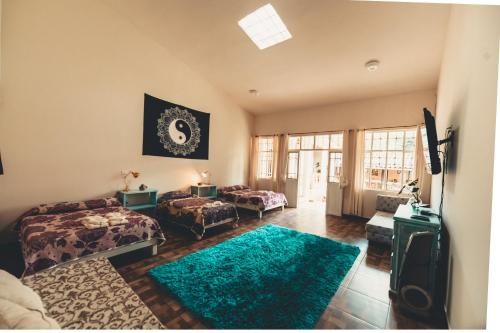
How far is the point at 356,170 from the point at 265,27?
3.74 meters

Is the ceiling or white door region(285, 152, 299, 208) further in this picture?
white door region(285, 152, 299, 208)

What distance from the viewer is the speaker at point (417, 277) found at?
1.71 meters

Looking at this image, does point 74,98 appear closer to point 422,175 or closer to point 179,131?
point 179,131

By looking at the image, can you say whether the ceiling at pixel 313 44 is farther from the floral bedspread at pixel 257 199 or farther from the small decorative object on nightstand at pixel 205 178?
the floral bedspread at pixel 257 199

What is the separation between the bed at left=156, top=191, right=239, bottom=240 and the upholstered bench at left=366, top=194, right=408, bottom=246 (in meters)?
2.40

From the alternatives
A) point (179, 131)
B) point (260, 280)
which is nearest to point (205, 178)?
point (179, 131)

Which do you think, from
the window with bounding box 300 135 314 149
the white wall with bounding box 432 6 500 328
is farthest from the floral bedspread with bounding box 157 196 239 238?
the window with bounding box 300 135 314 149

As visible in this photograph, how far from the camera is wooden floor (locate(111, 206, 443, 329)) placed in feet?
5.31

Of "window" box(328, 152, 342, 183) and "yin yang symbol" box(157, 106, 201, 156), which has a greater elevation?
"yin yang symbol" box(157, 106, 201, 156)

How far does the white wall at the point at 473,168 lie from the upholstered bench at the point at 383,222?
1.39 meters

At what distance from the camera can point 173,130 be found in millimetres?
4508

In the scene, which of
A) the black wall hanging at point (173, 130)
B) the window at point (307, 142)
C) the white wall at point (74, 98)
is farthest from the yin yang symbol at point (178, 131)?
the window at point (307, 142)

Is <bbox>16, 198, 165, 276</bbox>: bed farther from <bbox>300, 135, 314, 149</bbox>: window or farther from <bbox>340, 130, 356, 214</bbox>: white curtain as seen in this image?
<bbox>300, 135, 314, 149</bbox>: window

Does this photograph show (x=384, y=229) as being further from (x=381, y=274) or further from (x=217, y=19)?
(x=217, y=19)
